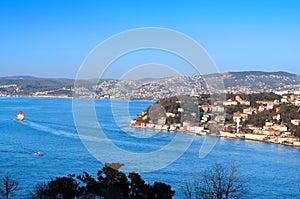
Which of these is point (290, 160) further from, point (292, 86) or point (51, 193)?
point (292, 86)

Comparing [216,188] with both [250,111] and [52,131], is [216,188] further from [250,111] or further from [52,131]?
[250,111]

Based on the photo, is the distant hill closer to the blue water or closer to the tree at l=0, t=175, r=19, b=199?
the blue water

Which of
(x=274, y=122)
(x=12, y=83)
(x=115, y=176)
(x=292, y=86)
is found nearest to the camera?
(x=115, y=176)

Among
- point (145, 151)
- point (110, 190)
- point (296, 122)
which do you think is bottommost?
point (145, 151)

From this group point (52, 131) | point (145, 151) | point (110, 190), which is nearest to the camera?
point (110, 190)

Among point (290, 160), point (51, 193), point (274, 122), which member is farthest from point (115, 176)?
point (274, 122)

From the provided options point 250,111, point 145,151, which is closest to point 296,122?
point 250,111

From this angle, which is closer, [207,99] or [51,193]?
[51,193]

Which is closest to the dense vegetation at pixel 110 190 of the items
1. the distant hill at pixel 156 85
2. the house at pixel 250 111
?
the distant hill at pixel 156 85

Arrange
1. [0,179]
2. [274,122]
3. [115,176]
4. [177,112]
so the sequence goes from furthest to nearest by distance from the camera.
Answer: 1. [274,122]
2. [177,112]
3. [0,179]
4. [115,176]

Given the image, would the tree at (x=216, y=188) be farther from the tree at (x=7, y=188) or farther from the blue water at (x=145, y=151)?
the tree at (x=7, y=188)

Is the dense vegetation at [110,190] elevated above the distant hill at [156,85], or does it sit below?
below
